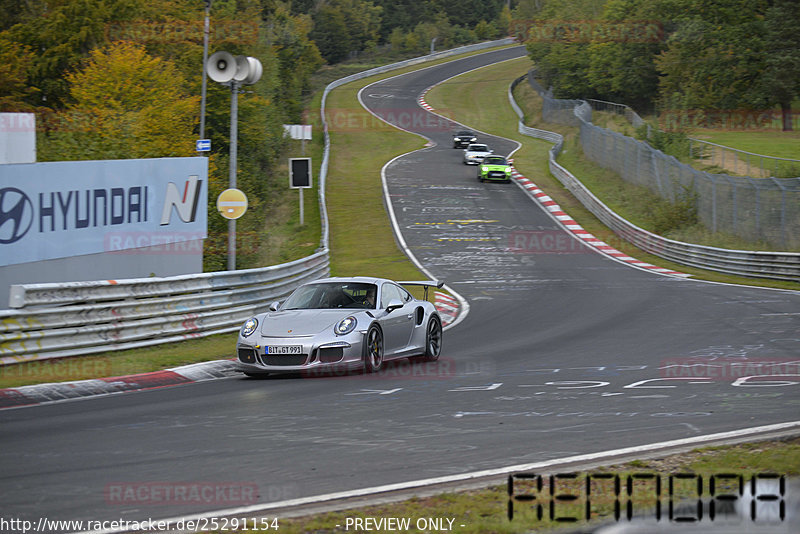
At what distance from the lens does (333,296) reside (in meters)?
13.4

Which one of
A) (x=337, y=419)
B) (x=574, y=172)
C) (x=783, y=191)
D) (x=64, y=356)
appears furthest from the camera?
(x=574, y=172)

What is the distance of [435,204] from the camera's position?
46.2 m

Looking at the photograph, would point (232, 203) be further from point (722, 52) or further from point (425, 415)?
point (722, 52)

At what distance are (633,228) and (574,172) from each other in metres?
17.0

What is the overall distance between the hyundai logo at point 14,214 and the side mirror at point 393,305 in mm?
5632

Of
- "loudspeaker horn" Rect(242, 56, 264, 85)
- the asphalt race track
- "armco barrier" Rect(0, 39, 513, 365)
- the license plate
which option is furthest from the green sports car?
the license plate

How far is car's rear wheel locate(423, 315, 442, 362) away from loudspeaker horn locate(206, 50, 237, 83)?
676 cm

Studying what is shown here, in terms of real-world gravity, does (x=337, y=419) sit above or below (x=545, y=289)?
Result: above

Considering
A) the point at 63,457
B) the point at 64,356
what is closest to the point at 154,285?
the point at 64,356

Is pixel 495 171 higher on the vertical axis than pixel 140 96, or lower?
lower

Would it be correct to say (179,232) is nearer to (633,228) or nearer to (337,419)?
(337,419)

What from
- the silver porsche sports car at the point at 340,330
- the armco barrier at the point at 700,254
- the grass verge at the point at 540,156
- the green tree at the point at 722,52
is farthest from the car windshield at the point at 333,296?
the green tree at the point at 722,52

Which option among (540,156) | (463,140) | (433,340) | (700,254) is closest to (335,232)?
(700,254)

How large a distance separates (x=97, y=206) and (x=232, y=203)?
2.68 m
